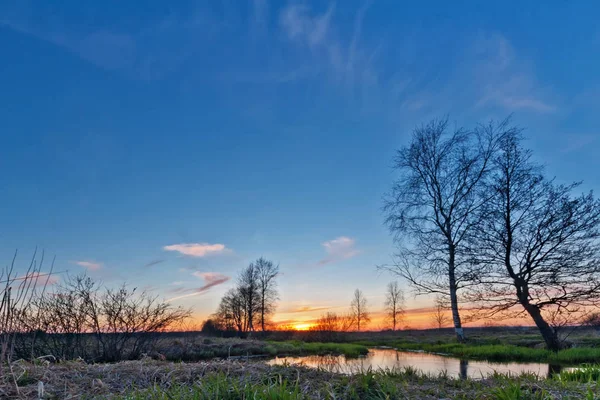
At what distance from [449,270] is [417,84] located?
6619 millimetres

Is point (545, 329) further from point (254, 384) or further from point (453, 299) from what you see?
point (254, 384)

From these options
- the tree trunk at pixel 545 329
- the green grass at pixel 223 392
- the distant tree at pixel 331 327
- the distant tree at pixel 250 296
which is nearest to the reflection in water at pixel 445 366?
the green grass at pixel 223 392

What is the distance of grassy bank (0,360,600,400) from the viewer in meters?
2.88

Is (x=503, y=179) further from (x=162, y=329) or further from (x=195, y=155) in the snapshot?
(x=162, y=329)

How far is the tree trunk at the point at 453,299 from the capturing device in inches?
511

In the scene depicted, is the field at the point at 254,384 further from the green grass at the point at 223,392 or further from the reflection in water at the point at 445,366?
the reflection in water at the point at 445,366

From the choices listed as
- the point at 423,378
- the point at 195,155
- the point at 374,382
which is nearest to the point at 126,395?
the point at 374,382

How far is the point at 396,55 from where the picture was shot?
9984 mm

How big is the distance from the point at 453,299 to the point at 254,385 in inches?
469

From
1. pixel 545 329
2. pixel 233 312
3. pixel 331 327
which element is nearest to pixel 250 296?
pixel 233 312

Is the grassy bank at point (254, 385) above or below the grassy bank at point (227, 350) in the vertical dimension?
above

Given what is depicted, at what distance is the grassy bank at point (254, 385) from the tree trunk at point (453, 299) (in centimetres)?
987

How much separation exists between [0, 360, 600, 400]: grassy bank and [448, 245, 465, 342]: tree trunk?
32.4ft

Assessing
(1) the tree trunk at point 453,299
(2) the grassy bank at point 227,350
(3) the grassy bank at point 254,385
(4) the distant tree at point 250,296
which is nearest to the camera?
(3) the grassy bank at point 254,385
